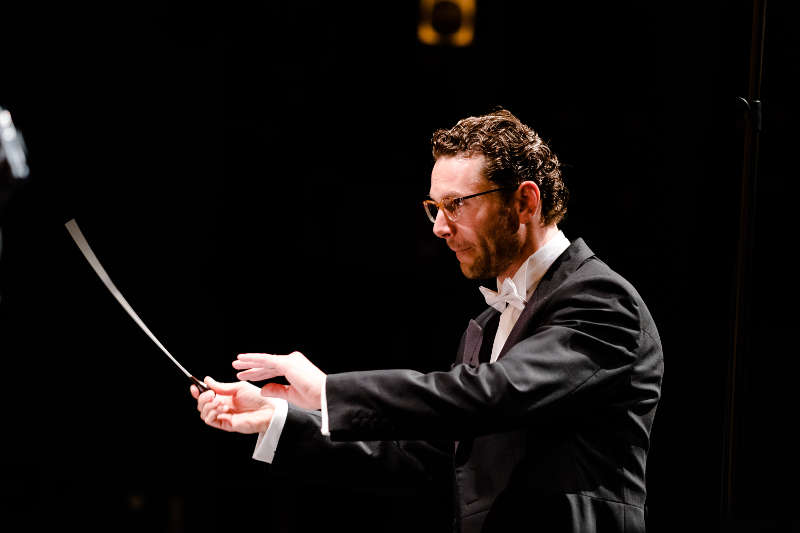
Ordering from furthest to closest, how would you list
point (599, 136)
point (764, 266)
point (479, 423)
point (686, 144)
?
point (599, 136) < point (686, 144) < point (764, 266) < point (479, 423)

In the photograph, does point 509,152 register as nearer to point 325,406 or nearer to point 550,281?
point 550,281

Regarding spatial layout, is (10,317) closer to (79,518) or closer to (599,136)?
(79,518)

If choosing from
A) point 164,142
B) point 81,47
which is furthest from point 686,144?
point 81,47

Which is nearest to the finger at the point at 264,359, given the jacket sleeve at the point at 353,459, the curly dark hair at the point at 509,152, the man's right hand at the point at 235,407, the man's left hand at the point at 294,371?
the man's left hand at the point at 294,371

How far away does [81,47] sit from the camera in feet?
10.0

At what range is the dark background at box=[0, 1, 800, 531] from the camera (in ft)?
9.98

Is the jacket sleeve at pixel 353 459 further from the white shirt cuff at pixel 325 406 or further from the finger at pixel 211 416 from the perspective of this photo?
the white shirt cuff at pixel 325 406

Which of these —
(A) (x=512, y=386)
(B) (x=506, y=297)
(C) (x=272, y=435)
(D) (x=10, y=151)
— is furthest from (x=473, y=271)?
(D) (x=10, y=151)

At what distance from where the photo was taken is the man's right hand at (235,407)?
174 cm

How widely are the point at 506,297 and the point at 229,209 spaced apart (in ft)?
5.72

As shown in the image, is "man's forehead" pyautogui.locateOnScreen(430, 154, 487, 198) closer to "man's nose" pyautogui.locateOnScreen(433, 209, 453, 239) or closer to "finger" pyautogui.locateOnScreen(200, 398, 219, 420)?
"man's nose" pyautogui.locateOnScreen(433, 209, 453, 239)

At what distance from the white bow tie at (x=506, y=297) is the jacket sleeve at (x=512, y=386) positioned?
0.61 feet

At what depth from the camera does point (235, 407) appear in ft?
5.92

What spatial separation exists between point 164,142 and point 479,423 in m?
2.13
